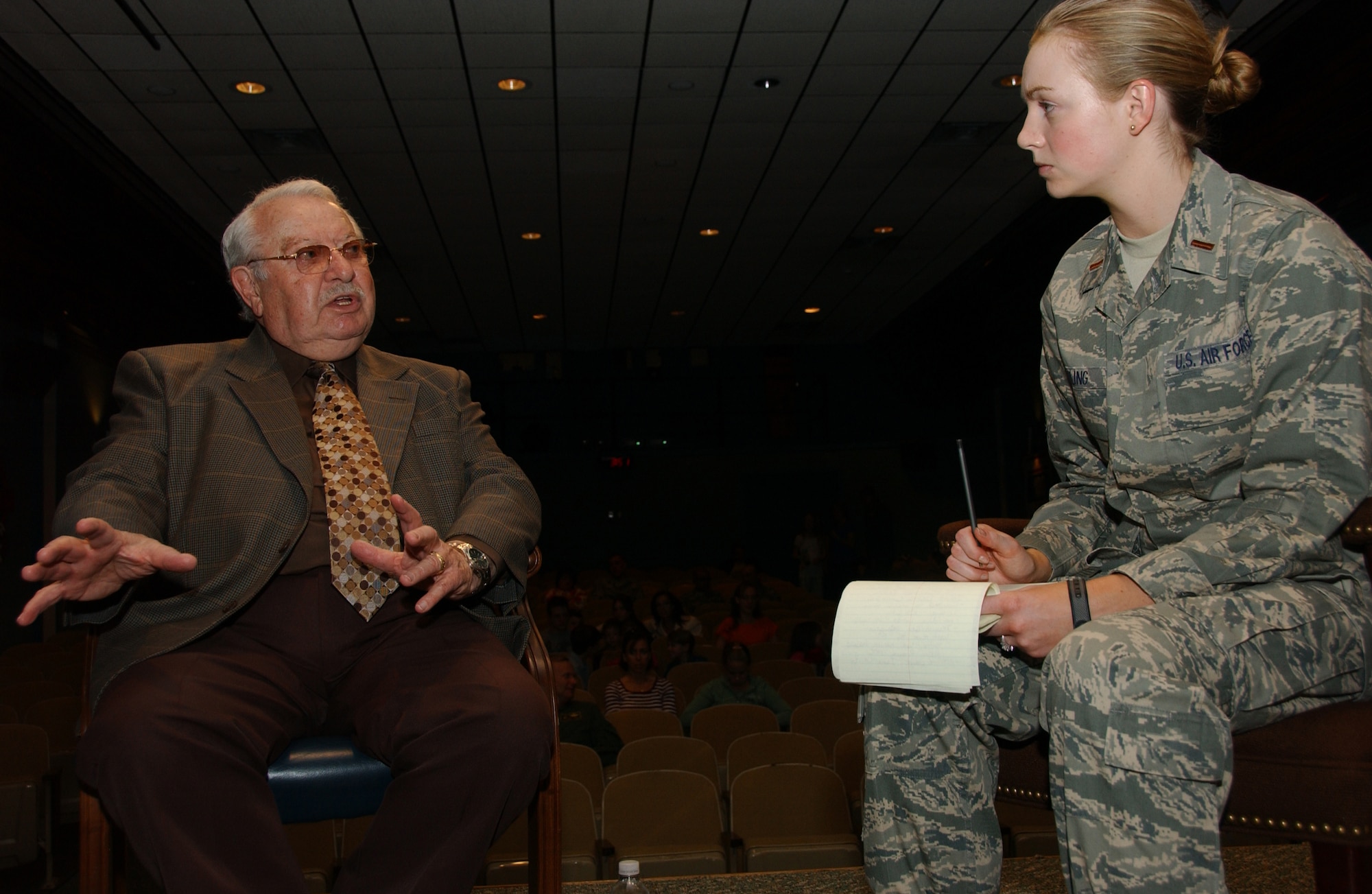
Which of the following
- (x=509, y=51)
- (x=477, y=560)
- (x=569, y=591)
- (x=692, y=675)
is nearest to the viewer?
(x=477, y=560)

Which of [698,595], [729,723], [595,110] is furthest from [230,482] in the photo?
[698,595]

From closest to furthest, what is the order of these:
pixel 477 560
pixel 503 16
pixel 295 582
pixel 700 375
Result: 1. pixel 477 560
2. pixel 295 582
3. pixel 503 16
4. pixel 700 375

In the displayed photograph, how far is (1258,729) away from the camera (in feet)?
3.52

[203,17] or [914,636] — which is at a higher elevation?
[203,17]

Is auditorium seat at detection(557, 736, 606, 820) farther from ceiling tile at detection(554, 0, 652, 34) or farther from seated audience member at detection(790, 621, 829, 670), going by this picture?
→ ceiling tile at detection(554, 0, 652, 34)

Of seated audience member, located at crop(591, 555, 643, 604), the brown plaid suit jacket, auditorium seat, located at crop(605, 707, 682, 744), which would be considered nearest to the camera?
the brown plaid suit jacket

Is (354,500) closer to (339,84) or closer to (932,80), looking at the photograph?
(339,84)

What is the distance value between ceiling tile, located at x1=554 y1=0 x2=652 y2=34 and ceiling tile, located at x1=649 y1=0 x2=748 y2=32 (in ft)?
0.25

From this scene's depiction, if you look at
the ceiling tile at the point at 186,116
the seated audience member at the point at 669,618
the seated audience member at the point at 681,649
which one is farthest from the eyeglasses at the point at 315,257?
the seated audience member at the point at 669,618

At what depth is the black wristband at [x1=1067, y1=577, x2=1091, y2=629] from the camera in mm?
1102

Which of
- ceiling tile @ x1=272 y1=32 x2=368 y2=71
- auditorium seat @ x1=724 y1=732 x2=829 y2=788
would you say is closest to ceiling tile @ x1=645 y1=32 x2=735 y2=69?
ceiling tile @ x1=272 y1=32 x2=368 y2=71

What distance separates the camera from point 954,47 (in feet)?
17.7

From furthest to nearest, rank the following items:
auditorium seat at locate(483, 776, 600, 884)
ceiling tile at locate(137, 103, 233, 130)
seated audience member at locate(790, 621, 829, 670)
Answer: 1. seated audience member at locate(790, 621, 829, 670)
2. ceiling tile at locate(137, 103, 233, 130)
3. auditorium seat at locate(483, 776, 600, 884)

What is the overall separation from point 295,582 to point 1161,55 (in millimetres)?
1398
